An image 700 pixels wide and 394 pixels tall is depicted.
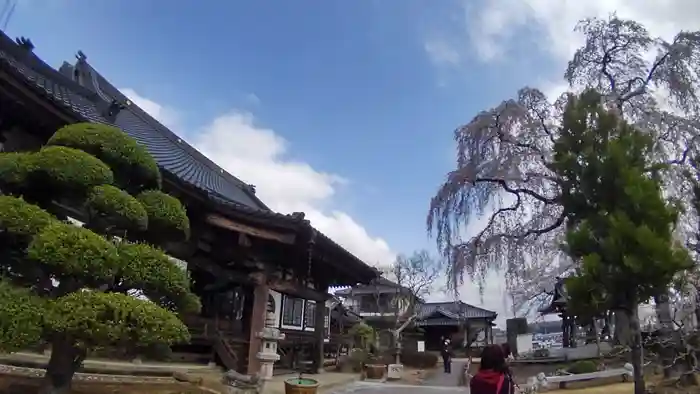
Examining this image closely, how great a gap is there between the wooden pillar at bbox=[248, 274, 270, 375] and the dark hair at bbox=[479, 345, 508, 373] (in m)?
6.34

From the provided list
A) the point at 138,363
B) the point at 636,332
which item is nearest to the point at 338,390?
the point at 138,363

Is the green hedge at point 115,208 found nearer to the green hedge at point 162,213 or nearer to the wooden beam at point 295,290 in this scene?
the green hedge at point 162,213

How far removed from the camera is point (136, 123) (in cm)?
1262

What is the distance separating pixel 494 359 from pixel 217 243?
22.2 ft

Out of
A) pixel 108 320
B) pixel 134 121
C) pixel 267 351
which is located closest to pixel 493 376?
pixel 108 320

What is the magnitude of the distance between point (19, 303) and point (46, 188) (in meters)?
1.27

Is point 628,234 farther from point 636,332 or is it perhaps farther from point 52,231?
point 52,231

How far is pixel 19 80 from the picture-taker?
18.2ft

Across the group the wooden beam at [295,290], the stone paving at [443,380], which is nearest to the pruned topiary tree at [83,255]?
the wooden beam at [295,290]

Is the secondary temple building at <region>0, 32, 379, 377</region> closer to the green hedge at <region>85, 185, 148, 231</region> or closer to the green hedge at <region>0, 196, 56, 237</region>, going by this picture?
the green hedge at <region>85, 185, 148, 231</region>

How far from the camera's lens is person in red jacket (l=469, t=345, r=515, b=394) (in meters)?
3.59

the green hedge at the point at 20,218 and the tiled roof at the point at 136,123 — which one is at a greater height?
the tiled roof at the point at 136,123

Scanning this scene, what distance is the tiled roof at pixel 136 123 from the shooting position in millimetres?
7537

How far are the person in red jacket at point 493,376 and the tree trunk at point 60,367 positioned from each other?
3.65 metres
